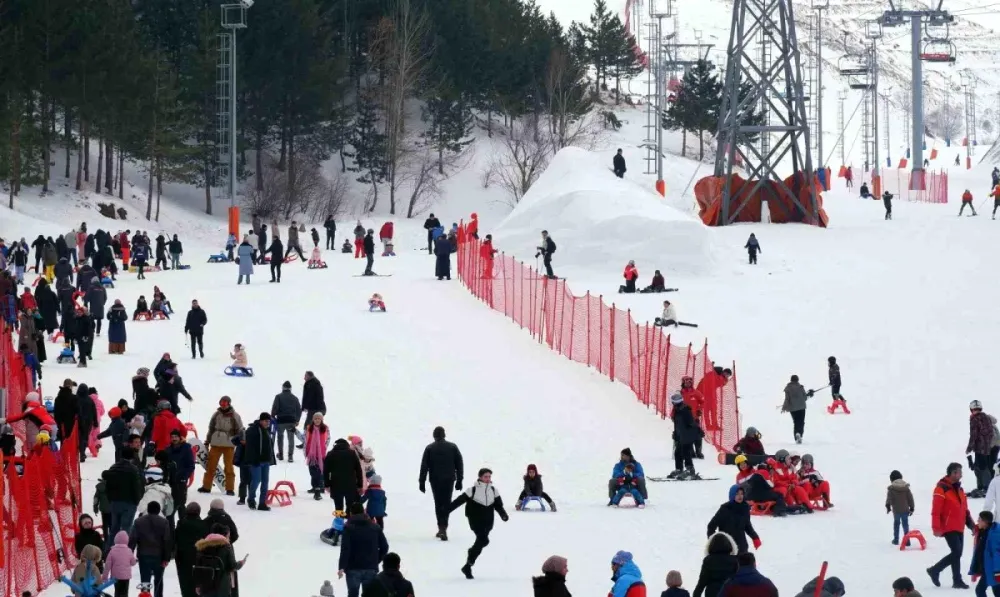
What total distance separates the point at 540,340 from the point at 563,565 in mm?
21667

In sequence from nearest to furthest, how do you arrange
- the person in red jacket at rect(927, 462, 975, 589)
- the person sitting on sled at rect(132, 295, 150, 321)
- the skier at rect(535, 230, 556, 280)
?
Result: the person in red jacket at rect(927, 462, 975, 589) → the person sitting on sled at rect(132, 295, 150, 321) → the skier at rect(535, 230, 556, 280)

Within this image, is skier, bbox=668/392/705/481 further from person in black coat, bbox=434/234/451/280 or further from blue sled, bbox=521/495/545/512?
person in black coat, bbox=434/234/451/280

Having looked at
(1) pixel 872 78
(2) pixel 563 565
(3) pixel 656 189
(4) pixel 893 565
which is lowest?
(4) pixel 893 565

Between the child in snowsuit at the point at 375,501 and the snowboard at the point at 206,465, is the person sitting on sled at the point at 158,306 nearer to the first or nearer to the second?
the snowboard at the point at 206,465

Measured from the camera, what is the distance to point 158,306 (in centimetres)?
3281

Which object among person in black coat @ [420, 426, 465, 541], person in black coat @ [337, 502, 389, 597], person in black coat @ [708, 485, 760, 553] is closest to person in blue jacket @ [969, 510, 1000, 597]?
person in black coat @ [708, 485, 760, 553]

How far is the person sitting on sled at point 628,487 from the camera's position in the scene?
1927cm

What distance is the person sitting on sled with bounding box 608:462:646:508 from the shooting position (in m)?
19.3

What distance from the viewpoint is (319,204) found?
68.9m

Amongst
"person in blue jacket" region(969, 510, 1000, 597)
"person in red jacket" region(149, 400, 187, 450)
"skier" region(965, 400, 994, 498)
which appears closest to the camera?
"person in blue jacket" region(969, 510, 1000, 597)

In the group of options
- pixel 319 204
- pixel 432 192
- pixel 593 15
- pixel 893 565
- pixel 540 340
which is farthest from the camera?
pixel 593 15

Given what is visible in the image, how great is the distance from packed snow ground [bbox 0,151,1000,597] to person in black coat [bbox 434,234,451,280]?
35.0 inches

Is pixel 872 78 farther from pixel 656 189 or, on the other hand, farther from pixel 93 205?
pixel 93 205

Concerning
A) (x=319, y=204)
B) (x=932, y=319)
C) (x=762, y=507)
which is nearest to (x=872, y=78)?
(x=319, y=204)
